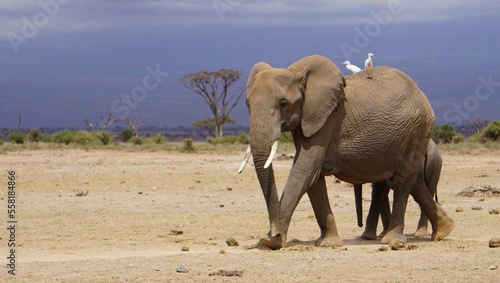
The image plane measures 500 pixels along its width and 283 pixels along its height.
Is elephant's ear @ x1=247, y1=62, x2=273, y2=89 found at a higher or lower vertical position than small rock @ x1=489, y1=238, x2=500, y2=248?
higher

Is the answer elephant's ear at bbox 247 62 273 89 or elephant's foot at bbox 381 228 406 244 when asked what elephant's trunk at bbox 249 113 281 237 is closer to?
elephant's ear at bbox 247 62 273 89

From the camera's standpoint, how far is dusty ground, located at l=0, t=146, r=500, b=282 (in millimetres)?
10406

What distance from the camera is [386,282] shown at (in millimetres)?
9867

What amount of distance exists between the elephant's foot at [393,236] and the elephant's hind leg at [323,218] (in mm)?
645

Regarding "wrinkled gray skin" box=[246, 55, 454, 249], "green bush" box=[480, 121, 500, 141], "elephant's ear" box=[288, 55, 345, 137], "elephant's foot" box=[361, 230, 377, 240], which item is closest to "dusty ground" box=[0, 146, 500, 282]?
"elephant's foot" box=[361, 230, 377, 240]

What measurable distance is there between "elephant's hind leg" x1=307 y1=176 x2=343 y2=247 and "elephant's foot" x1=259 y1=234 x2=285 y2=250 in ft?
2.25

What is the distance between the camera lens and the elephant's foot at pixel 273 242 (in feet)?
40.0

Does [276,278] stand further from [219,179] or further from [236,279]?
[219,179]

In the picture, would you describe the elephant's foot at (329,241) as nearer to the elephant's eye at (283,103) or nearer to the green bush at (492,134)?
the elephant's eye at (283,103)

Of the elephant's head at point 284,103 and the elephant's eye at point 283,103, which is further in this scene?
the elephant's eye at point 283,103

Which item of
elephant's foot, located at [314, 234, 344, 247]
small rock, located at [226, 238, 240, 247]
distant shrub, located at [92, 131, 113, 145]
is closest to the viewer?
elephant's foot, located at [314, 234, 344, 247]

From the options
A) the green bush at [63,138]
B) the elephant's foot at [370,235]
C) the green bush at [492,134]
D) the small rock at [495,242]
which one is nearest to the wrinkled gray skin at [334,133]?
the elephant's foot at [370,235]

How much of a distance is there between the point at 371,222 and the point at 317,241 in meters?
1.18

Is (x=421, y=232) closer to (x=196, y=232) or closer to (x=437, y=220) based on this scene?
(x=437, y=220)
